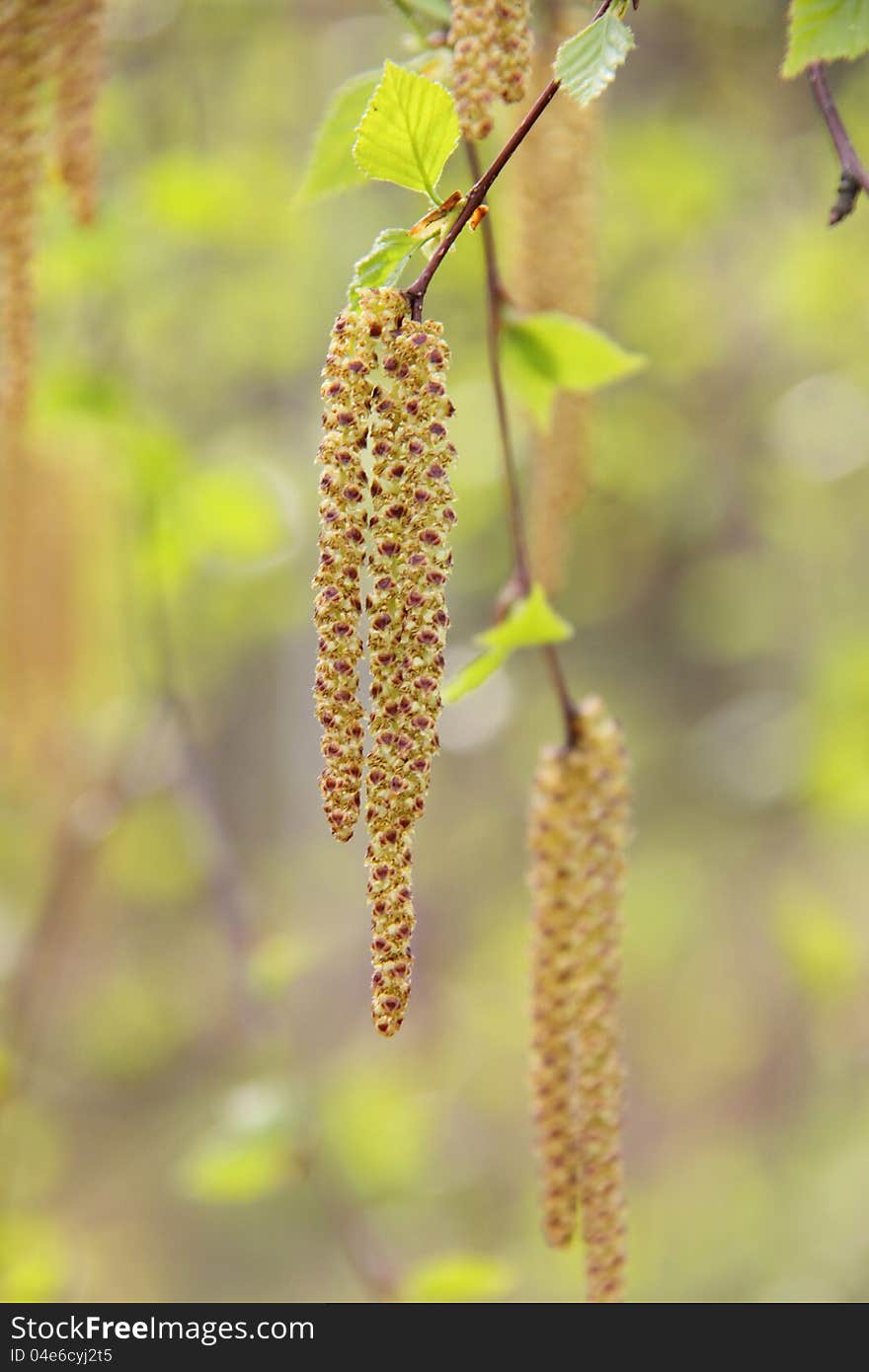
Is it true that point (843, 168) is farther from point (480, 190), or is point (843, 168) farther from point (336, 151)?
point (336, 151)

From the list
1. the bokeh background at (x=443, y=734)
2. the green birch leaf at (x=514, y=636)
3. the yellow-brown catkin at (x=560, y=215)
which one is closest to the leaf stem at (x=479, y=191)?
the green birch leaf at (x=514, y=636)

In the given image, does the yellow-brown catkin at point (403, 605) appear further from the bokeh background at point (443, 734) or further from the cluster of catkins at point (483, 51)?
the bokeh background at point (443, 734)

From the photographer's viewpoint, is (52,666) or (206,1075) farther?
(206,1075)

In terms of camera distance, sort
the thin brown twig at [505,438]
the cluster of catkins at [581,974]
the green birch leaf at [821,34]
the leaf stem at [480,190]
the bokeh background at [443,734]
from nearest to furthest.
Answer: the leaf stem at [480,190]
the green birch leaf at [821,34]
the thin brown twig at [505,438]
the cluster of catkins at [581,974]
the bokeh background at [443,734]

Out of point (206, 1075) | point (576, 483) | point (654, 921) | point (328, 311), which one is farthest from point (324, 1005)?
point (576, 483)

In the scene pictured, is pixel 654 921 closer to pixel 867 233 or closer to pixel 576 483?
Answer: pixel 867 233

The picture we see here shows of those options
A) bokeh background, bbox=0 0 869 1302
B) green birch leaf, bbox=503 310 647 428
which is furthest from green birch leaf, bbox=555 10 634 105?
bokeh background, bbox=0 0 869 1302
